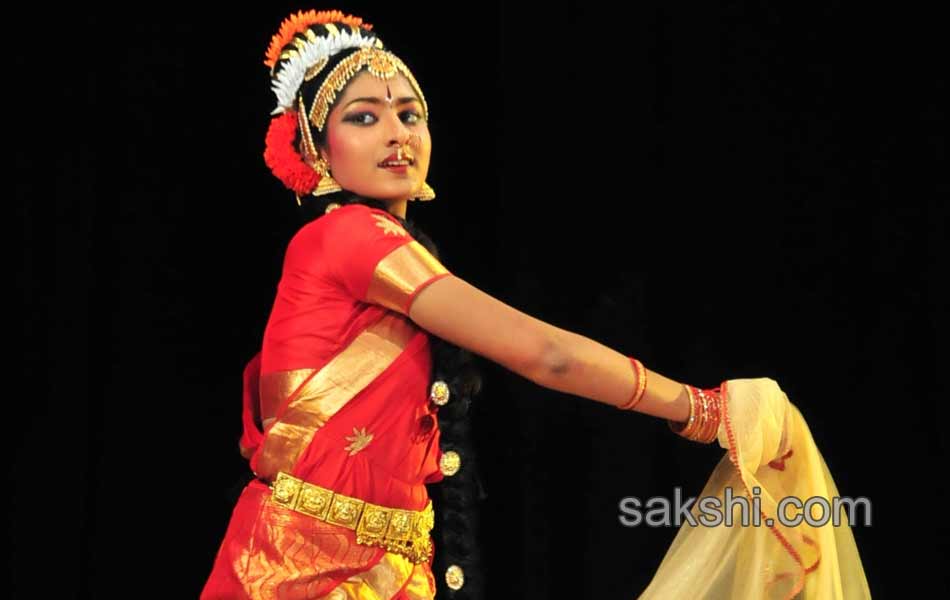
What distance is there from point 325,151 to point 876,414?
1.42 meters

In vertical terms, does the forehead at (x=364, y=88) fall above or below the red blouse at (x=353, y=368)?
above

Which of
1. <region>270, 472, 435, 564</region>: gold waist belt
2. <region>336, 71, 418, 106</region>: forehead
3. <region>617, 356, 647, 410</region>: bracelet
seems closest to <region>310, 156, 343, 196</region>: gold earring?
<region>336, 71, 418, 106</region>: forehead

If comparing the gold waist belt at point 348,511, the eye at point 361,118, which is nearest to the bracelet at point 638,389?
the gold waist belt at point 348,511

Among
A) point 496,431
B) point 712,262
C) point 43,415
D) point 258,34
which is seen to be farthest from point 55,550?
point 712,262

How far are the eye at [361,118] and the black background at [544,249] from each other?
33.8 inches

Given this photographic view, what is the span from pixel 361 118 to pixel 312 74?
0.12 metres

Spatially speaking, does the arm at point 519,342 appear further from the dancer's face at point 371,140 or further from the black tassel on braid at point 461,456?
the dancer's face at point 371,140

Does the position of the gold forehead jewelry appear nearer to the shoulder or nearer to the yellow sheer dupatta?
the shoulder

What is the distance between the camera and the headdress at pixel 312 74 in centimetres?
244

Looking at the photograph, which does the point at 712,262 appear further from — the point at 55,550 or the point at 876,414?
the point at 55,550

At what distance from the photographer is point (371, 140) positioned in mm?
2400

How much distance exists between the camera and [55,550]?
303cm
